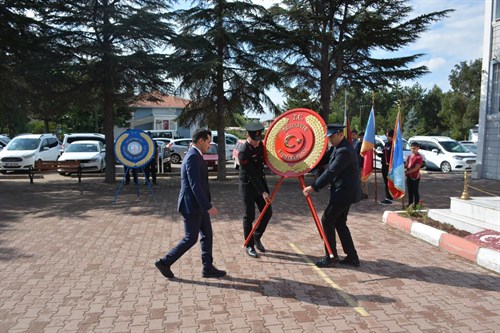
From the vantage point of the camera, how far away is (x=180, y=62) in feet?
45.3

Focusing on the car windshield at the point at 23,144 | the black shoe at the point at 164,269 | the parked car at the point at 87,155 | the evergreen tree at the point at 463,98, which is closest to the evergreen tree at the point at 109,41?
the parked car at the point at 87,155

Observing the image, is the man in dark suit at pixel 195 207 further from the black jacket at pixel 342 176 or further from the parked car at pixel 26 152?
the parked car at pixel 26 152

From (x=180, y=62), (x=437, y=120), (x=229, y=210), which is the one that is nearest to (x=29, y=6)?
(x=180, y=62)

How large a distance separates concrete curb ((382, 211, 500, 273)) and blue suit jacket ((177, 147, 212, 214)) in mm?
3949

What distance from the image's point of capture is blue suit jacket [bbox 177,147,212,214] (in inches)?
197

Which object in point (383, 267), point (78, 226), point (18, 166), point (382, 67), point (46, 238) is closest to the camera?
point (383, 267)

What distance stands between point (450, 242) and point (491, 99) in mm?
12220

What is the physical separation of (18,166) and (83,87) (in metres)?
6.80

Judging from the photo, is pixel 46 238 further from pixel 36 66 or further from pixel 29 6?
pixel 29 6

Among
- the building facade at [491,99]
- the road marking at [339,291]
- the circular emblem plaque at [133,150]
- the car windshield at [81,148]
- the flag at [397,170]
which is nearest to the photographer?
the road marking at [339,291]

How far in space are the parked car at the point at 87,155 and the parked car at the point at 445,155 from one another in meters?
16.6

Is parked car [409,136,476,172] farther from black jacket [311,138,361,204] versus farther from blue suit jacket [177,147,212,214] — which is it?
blue suit jacket [177,147,212,214]

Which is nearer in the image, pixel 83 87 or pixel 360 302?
pixel 360 302

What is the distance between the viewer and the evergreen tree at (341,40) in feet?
49.1
